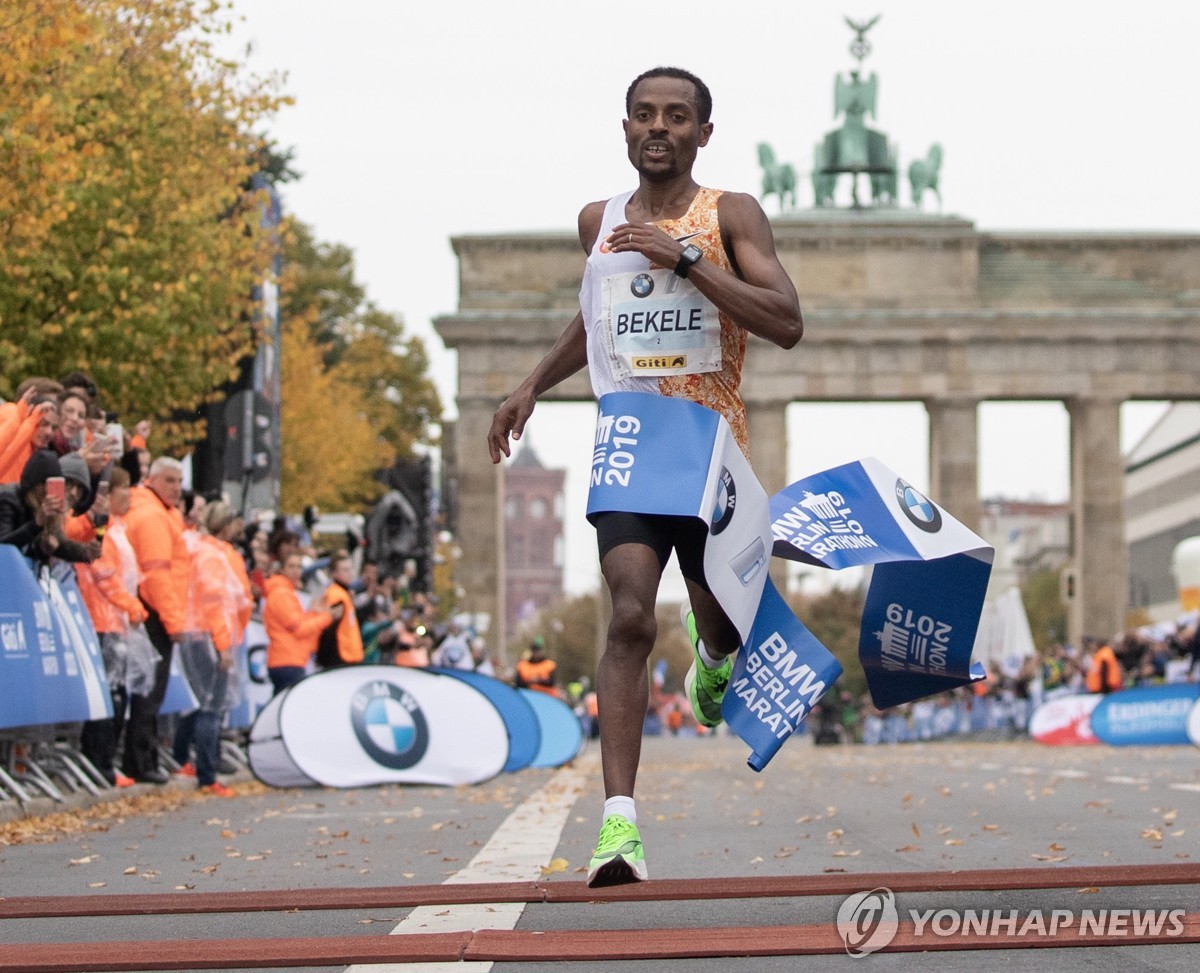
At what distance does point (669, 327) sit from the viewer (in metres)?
6.85

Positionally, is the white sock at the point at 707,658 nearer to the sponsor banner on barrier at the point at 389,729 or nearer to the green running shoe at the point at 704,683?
the green running shoe at the point at 704,683

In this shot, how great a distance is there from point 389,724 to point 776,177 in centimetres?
5765

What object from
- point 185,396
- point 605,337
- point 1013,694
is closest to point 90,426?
point 605,337

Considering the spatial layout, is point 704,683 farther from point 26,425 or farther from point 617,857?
point 26,425

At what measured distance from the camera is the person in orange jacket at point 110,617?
14.7 metres

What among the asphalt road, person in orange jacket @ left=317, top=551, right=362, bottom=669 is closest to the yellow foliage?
person in orange jacket @ left=317, top=551, right=362, bottom=669

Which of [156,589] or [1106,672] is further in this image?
[1106,672]

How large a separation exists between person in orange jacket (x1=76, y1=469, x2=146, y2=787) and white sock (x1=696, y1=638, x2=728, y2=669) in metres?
7.87

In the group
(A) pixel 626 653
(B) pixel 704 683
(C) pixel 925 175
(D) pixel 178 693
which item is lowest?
(D) pixel 178 693

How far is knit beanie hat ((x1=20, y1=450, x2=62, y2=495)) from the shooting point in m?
12.9

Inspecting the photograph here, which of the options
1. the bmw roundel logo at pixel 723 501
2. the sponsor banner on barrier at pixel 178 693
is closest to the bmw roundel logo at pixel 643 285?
the bmw roundel logo at pixel 723 501

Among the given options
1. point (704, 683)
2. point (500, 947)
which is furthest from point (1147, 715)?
point (500, 947)

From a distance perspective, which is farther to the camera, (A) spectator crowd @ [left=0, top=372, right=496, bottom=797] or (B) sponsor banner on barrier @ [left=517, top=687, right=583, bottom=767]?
(B) sponsor banner on barrier @ [left=517, top=687, right=583, bottom=767]

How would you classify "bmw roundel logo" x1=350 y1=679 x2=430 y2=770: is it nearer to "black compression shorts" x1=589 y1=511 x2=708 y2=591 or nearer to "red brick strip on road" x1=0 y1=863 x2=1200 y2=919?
"black compression shorts" x1=589 y1=511 x2=708 y2=591
